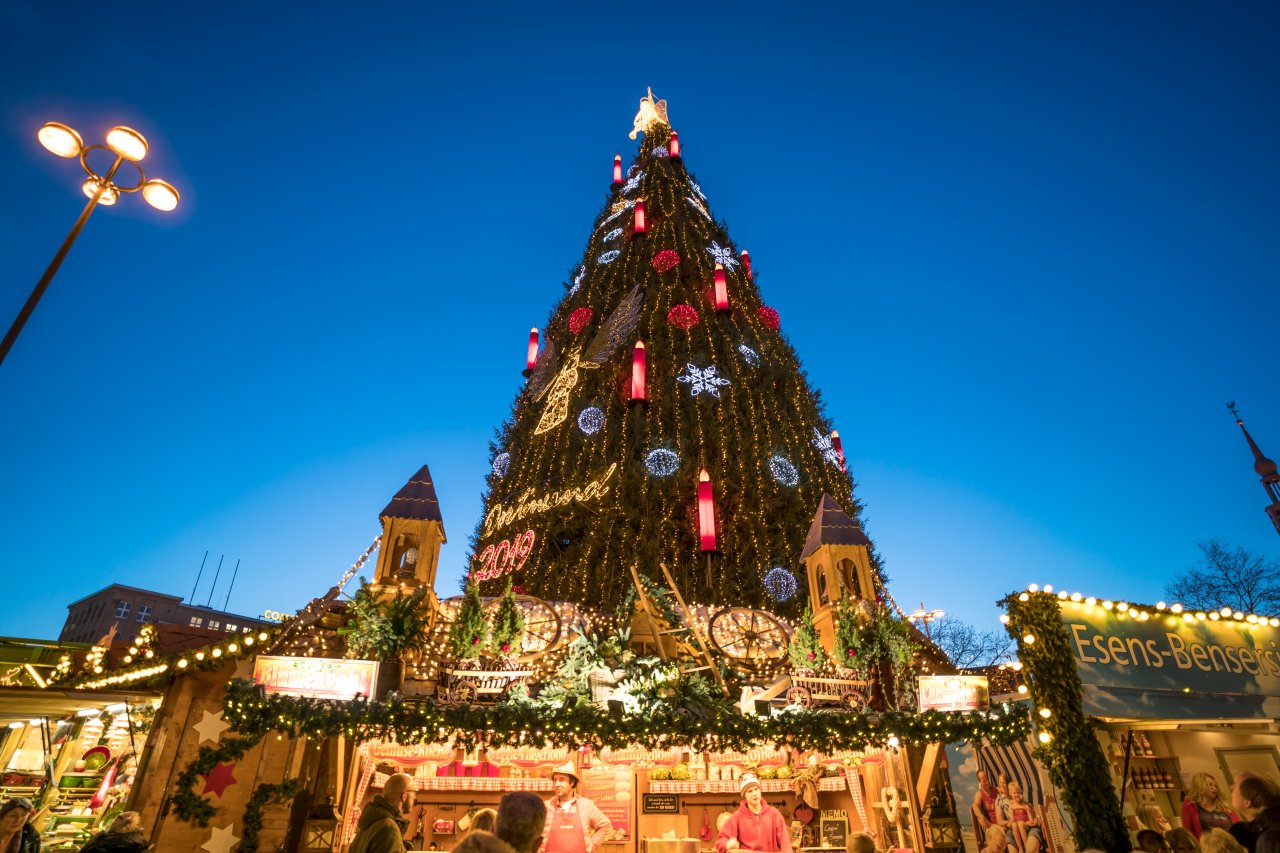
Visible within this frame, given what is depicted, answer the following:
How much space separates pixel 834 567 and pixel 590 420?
557 inches

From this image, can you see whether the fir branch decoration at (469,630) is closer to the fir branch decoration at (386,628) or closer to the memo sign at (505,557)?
the fir branch decoration at (386,628)

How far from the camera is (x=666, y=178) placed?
3744cm

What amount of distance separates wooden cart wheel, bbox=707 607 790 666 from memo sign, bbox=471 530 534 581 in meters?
12.2

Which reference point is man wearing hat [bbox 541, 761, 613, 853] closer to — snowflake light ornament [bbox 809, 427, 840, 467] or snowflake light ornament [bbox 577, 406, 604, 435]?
snowflake light ornament [bbox 577, 406, 604, 435]

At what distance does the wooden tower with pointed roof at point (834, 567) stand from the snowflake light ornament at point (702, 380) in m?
12.2

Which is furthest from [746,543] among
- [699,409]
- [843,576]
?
[843,576]

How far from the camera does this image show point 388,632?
9250mm

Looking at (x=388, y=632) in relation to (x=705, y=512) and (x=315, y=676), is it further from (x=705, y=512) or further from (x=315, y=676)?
(x=705, y=512)

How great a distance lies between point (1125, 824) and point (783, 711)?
4.66 m

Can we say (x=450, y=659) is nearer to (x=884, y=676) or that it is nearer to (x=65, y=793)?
(x=884, y=676)

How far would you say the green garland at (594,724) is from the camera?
7988 mm

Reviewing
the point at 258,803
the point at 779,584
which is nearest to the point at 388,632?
the point at 258,803

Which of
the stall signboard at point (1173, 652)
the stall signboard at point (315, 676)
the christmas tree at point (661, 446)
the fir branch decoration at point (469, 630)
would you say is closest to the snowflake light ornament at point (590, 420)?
the christmas tree at point (661, 446)

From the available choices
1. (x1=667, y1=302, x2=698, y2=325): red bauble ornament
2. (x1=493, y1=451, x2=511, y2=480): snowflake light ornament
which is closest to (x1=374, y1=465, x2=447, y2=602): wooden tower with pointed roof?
(x1=493, y1=451, x2=511, y2=480): snowflake light ornament
